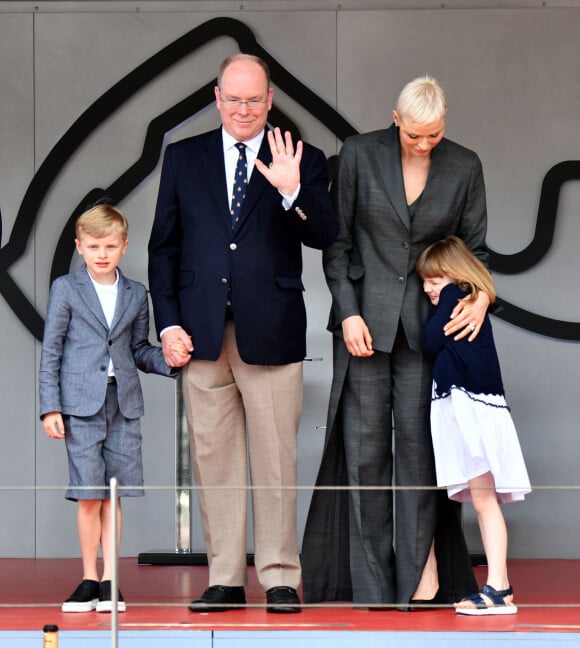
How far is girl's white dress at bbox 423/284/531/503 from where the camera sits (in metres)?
3.46

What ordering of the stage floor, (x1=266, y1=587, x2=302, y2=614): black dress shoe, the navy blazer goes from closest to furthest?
the stage floor
(x1=266, y1=587, x2=302, y2=614): black dress shoe
the navy blazer

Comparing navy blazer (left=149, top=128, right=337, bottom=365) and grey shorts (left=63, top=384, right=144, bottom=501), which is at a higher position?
navy blazer (left=149, top=128, right=337, bottom=365)

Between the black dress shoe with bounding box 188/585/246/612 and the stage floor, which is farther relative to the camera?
the black dress shoe with bounding box 188/585/246/612

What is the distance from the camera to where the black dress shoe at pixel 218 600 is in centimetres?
341

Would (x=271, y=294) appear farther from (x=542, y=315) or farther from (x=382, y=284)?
(x=542, y=315)

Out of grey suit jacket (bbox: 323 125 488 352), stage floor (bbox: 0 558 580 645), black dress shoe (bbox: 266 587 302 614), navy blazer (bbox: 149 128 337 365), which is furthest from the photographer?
grey suit jacket (bbox: 323 125 488 352)

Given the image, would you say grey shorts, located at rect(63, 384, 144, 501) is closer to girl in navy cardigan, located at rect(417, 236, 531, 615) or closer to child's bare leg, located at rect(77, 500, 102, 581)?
child's bare leg, located at rect(77, 500, 102, 581)

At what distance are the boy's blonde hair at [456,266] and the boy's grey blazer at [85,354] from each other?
0.78 meters

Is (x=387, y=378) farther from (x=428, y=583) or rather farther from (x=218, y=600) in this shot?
(x=218, y=600)

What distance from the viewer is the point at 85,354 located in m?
3.67

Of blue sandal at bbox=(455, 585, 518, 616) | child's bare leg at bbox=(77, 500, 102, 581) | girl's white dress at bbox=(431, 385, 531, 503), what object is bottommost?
blue sandal at bbox=(455, 585, 518, 616)

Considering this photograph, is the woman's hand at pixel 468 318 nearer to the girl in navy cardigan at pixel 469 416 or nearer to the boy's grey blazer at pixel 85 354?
the girl in navy cardigan at pixel 469 416

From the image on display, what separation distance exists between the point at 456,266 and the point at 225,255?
0.63 meters

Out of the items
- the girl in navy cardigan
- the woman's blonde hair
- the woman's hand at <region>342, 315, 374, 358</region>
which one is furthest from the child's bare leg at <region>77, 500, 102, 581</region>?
the woman's blonde hair
